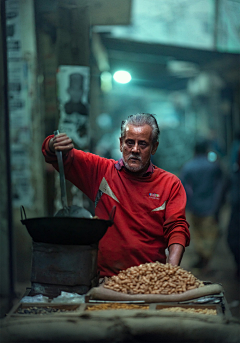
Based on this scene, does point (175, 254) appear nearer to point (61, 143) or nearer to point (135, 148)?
point (135, 148)

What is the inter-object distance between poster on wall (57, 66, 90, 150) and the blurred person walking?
2.84 metres

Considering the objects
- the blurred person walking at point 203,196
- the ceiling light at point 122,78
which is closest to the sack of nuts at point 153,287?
the ceiling light at point 122,78

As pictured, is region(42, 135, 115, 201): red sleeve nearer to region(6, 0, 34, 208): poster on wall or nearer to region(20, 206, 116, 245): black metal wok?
region(20, 206, 116, 245): black metal wok

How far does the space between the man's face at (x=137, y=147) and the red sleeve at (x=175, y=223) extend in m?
0.30

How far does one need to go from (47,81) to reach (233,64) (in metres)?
7.80

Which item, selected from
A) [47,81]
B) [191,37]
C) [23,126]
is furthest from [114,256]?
[191,37]

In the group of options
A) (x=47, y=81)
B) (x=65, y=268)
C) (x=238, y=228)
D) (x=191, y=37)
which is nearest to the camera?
(x=65, y=268)

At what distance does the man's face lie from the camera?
9.04ft

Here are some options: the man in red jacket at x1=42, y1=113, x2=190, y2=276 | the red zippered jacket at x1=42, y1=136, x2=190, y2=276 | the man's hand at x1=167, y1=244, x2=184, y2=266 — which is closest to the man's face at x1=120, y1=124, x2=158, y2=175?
the man in red jacket at x1=42, y1=113, x2=190, y2=276

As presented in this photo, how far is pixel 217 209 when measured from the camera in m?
7.10

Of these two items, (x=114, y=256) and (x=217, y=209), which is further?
(x=217, y=209)

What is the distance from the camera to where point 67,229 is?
2252mm

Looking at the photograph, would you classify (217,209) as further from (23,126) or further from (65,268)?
(65,268)

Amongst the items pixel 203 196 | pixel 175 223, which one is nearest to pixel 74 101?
pixel 175 223
